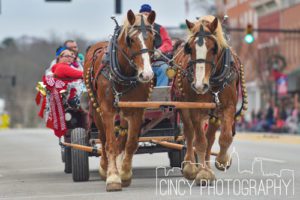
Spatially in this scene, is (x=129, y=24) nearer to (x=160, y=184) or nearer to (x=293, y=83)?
(x=160, y=184)

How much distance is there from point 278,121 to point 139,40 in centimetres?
3640

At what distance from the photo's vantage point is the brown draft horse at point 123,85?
1398cm

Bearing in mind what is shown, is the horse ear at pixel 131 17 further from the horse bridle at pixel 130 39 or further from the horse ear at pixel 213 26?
the horse ear at pixel 213 26

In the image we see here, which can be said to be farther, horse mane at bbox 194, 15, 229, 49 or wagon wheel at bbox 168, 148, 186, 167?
wagon wheel at bbox 168, 148, 186, 167

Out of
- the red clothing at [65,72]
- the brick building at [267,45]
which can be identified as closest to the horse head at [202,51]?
the red clothing at [65,72]

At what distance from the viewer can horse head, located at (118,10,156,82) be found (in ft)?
45.5

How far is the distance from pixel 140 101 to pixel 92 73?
1.16 m

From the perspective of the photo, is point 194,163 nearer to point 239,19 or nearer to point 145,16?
point 145,16

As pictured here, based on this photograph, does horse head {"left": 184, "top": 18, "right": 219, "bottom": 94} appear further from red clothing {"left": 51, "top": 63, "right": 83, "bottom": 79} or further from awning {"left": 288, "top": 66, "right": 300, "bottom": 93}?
awning {"left": 288, "top": 66, "right": 300, "bottom": 93}

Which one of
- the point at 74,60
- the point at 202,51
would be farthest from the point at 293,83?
the point at 202,51

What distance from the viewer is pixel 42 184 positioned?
1587 cm

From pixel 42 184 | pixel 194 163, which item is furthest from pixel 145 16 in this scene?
pixel 42 184

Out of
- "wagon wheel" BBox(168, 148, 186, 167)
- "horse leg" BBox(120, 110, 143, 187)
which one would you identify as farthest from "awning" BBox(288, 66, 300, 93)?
"horse leg" BBox(120, 110, 143, 187)

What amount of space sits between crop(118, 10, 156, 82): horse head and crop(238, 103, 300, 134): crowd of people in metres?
33.4
